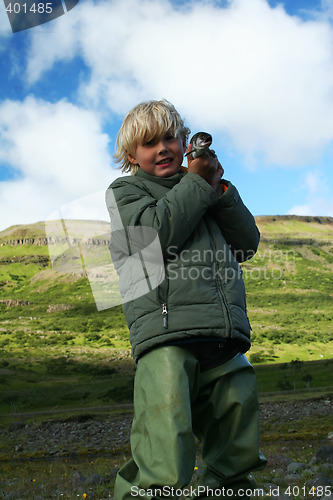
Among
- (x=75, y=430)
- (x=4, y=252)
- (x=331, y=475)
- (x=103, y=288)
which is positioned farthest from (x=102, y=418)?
(x=4, y=252)

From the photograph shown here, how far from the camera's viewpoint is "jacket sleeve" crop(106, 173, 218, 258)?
2.35 meters

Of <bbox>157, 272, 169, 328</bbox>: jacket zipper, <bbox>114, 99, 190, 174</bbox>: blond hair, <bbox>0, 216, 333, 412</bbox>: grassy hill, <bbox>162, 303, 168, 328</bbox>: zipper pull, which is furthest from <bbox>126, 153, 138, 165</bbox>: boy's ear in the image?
<bbox>0, 216, 333, 412</bbox>: grassy hill

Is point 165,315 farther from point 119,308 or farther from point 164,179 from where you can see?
point 119,308

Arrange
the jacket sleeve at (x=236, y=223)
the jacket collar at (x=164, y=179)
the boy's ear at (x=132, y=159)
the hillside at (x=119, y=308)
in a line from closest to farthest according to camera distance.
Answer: the jacket sleeve at (x=236, y=223)
the jacket collar at (x=164, y=179)
the boy's ear at (x=132, y=159)
the hillside at (x=119, y=308)

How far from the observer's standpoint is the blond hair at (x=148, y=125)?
103 inches

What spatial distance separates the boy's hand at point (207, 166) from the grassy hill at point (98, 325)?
63362 millimetres

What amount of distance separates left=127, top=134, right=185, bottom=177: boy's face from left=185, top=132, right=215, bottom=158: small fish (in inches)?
8.4

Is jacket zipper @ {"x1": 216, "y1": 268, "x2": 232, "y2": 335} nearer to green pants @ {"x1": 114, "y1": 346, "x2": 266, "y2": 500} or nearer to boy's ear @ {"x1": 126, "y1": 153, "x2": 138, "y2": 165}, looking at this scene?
green pants @ {"x1": 114, "y1": 346, "x2": 266, "y2": 500}

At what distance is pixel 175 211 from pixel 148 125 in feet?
1.95

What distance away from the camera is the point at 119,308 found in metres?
98.1

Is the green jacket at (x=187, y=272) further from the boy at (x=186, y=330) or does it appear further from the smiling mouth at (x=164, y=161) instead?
the smiling mouth at (x=164, y=161)

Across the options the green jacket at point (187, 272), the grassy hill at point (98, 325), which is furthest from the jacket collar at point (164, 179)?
the grassy hill at point (98, 325)

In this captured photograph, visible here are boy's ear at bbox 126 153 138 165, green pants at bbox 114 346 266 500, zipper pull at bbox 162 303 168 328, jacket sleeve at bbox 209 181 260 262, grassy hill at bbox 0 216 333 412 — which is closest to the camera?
green pants at bbox 114 346 266 500

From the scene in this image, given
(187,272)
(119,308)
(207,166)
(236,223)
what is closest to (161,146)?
(207,166)
